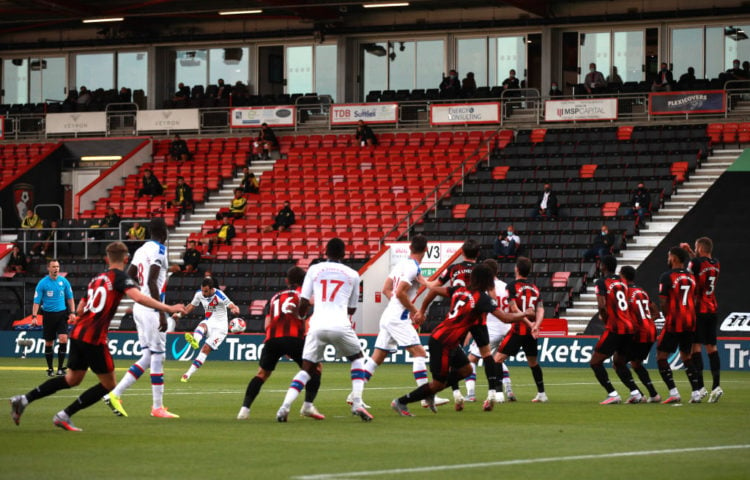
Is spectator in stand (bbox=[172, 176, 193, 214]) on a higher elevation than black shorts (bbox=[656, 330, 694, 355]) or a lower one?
higher

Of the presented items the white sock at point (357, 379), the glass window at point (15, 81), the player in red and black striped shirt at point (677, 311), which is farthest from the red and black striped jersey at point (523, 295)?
the glass window at point (15, 81)

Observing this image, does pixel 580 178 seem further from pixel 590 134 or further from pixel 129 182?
pixel 129 182

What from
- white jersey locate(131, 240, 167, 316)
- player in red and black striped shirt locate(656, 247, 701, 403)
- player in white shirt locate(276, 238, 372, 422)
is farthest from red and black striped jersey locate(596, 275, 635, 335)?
white jersey locate(131, 240, 167, 316)

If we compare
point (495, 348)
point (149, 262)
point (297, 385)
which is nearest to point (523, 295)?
point (495, 348)

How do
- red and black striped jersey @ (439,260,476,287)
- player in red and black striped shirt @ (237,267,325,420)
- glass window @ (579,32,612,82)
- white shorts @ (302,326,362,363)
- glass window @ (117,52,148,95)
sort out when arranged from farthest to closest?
glass window @ (117,52,148,95)
glass window @ (579,32,612,82)
red and black striped jersey @ (439,260,476,287)
player in red and black striped shirt @ (237,267,325,420)
white shorts @ (302,326,362,363)

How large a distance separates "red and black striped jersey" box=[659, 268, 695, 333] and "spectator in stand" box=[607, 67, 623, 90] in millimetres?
26480

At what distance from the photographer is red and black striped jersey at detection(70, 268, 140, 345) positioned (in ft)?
43.1

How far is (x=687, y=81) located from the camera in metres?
42.2

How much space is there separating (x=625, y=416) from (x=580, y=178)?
78.2 ft

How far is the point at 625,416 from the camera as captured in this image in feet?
50.8

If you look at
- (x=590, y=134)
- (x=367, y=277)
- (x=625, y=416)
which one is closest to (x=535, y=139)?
(x=590, y=134)

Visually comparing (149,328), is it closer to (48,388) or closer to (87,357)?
(87,357)

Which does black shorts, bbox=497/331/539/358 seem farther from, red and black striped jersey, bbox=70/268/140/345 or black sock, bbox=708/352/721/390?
red and black striped jersey, bbox=70/268/140/345

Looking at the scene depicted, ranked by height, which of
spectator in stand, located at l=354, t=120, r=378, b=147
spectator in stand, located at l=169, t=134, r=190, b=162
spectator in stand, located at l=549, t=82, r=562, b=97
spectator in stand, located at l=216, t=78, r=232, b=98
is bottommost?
spectator in stand, located at l=169, t=134, r=190, b=162
